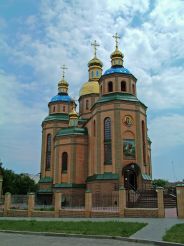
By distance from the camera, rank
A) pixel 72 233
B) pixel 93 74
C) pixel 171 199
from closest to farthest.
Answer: pixel 72 233 < pixel 171 199 < pixel 93 74

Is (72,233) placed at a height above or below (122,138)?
below

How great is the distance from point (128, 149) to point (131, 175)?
252 cm

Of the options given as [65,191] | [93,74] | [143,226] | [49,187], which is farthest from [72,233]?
[93,74]

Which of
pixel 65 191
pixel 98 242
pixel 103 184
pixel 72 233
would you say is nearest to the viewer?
pixel 98 242

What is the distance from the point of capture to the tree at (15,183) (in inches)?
2066

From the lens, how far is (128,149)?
28219mm

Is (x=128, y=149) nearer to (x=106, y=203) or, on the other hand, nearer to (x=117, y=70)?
(x=106, y=203)

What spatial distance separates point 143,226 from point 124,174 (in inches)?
589

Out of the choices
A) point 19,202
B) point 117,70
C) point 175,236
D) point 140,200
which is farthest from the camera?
point 117,70

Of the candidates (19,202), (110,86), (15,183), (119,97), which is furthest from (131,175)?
(15,183)

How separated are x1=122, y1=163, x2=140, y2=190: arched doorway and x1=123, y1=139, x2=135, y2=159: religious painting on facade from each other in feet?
2.98

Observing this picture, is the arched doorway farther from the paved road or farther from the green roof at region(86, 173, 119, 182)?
the paved road

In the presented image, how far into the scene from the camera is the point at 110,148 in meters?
28.6

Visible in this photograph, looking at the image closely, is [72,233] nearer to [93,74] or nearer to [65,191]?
[65,191]
